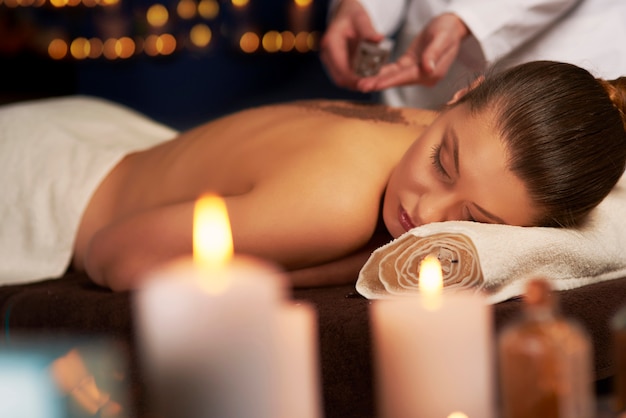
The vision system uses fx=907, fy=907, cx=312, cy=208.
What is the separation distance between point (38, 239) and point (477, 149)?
0.96 metres

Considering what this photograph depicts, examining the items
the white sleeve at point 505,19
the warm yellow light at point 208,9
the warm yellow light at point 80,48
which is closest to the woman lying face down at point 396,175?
the white sleeve at point 505,19

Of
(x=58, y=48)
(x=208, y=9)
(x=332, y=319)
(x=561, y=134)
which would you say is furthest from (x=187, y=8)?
(x=332, y=319)

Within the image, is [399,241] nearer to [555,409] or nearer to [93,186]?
[555,409]

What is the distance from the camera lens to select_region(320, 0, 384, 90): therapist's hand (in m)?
1.83

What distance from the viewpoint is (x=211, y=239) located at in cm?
52

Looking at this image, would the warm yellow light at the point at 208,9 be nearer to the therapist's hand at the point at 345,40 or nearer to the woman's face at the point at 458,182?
the therapist's hand at the point at 345,40

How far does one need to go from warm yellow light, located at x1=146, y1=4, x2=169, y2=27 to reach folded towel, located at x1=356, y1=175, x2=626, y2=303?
3.00m

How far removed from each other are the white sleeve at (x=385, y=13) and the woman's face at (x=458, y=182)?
33.8 inches

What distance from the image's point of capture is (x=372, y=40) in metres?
1.83

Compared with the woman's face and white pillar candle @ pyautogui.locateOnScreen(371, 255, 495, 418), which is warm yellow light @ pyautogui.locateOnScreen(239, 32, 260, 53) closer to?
the woman's face

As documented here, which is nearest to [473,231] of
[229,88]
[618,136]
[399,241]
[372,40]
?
[399,241]

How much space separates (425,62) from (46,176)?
82cm

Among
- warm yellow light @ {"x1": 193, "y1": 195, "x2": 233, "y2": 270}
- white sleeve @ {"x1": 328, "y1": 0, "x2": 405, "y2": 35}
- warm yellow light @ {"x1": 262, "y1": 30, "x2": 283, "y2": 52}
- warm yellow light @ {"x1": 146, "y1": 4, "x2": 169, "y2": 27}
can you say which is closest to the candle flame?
warm yellow light @ {"x1": 193, "y1": 195, "x2": 233, "y2": 270}

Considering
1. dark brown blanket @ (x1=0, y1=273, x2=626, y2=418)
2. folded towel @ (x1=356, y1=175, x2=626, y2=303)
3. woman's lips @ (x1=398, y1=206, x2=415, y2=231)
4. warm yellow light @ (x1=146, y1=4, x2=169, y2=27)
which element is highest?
warm yellow light @ (x1=146, y1=4, x2=169, y2=27)
